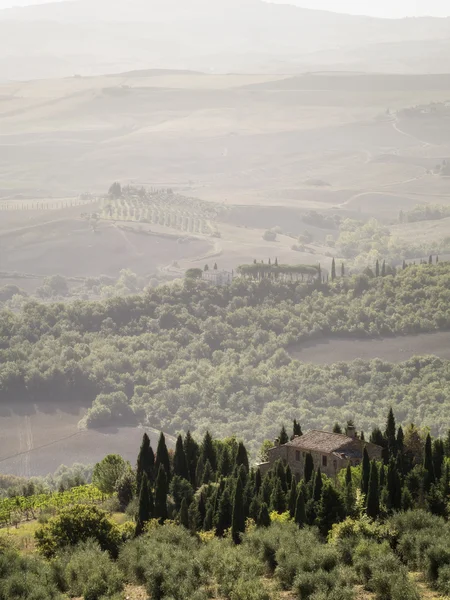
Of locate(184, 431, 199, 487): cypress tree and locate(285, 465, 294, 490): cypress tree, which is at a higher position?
locate(285, 465, 294, 490): cypress tree

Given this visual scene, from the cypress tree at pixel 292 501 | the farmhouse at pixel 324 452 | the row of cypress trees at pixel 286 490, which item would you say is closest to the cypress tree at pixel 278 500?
the row of cypress trees at pixel 286 490

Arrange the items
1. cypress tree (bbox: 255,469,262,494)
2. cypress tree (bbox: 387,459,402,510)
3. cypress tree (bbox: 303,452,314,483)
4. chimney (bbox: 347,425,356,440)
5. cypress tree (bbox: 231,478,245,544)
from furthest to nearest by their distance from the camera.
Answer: chimney (bbox: 347,425,356,440) → cypress tree (bbox: 303,452,314,483) → cypress tree (bbox: 255,469,262,494) → cypress tree (bbox: 387,459,402,510) → cypress tree (bbox: 231,478,245,544)

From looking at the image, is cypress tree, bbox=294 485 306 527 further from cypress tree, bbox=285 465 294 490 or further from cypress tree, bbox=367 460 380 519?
cypress tree, bbox=285 465 294 490

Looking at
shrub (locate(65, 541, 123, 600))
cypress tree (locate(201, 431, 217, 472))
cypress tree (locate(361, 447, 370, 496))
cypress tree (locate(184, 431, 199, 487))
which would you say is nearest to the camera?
shrub (locate(65, 541, 123, 600))

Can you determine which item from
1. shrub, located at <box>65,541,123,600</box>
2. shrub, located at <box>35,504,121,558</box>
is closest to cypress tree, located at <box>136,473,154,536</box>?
shrub, located at <box>35,504,121,558</box>

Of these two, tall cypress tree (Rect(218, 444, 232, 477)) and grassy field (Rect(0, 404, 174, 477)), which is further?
grassy field (Rect(0, 404, 174, 477))

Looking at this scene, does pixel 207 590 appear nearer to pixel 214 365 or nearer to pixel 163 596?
pixel 163 596

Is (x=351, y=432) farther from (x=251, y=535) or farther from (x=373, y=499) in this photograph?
(x=251, y=535)

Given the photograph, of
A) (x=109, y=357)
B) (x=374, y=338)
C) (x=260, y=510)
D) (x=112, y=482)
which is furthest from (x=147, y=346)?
(x=260, y=510)
